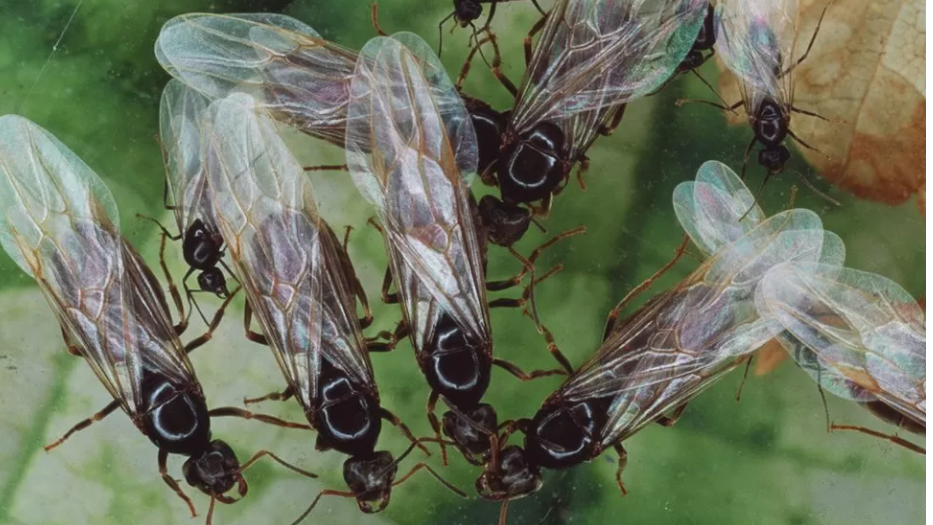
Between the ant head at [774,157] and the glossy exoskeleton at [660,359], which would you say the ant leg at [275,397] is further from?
the ant head at [774,157]

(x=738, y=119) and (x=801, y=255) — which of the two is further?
(x=738, y=119)

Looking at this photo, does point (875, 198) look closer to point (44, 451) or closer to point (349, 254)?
point (349, 254)

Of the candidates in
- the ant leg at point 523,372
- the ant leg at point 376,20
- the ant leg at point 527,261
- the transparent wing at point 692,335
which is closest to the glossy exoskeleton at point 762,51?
the transparent wing at point 692,335

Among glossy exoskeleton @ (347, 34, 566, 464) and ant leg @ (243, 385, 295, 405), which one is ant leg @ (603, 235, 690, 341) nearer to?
glossy exoskeleton @ (347, 34, 566, 464)

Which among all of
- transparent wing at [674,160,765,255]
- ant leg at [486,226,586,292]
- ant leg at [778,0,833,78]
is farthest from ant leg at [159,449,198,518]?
ant leg at [778,0,833,78]

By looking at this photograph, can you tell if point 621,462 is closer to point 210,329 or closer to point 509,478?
point 509,478

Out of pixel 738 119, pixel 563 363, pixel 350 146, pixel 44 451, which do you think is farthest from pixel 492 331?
pixel 44 451
